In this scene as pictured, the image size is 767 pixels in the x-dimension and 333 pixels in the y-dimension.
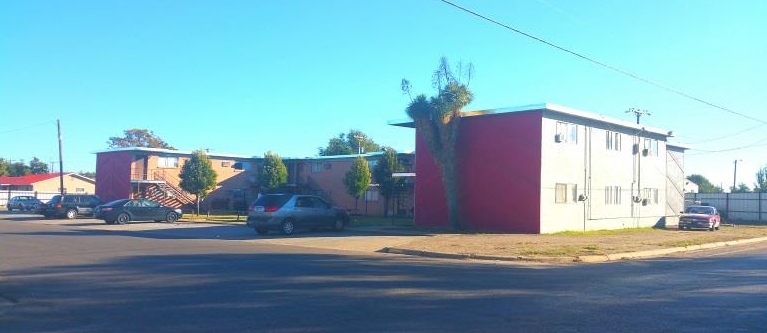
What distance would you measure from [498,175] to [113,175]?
3463 centimetres

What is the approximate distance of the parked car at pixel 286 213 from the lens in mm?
24156

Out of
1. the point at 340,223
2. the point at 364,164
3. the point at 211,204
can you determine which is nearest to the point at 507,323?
the point at 340,223

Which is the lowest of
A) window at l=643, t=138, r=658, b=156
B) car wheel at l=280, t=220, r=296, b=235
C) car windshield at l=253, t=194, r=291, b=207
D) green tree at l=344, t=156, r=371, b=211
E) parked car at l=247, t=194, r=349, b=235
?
car wheel at l=280, t=220, r=296, b=235

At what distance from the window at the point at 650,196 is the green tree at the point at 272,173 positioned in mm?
26621

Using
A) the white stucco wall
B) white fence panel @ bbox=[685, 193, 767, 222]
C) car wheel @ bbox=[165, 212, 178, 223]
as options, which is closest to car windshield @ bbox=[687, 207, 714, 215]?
the white stucco wall

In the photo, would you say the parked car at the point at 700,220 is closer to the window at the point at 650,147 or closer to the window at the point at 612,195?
the window at the point at 650,147

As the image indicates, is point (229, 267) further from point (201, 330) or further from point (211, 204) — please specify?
point (211, 204)

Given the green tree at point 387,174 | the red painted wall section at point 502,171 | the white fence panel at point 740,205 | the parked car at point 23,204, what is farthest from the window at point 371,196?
the white fence panel at point 740,205

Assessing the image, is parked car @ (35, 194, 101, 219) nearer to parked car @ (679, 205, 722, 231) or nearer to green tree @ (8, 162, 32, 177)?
parked car @ (679, 205, 722, 231)

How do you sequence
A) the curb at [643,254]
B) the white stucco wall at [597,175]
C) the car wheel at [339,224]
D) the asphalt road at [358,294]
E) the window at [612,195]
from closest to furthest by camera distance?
the asphalt road at [358,294], the curb at [643,254], the car wheel at [339,224], the white stucco wall at [597,175], the window at [612,195]

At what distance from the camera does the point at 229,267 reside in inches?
539

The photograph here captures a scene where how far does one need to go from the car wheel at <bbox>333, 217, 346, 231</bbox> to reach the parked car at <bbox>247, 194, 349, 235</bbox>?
64 cm

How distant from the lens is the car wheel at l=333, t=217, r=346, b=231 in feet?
88.8

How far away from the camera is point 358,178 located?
44.8 meters
